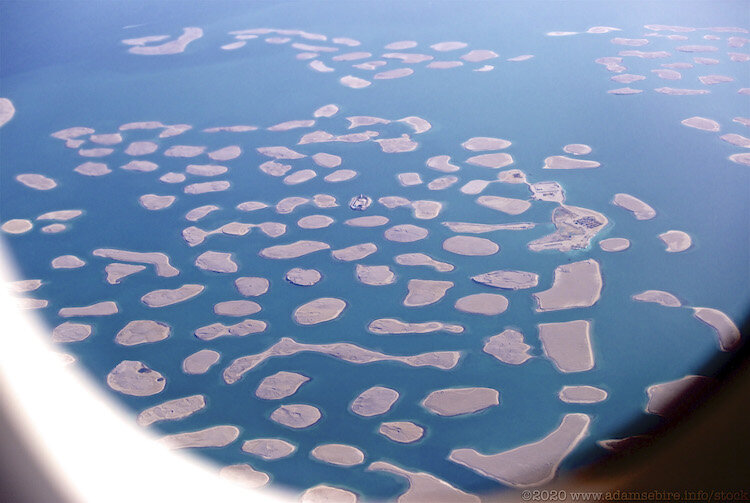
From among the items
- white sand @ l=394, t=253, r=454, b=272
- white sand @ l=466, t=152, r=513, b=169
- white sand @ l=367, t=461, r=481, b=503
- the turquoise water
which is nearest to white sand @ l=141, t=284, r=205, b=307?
the turquoise water

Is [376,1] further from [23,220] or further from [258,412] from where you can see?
[258,412]

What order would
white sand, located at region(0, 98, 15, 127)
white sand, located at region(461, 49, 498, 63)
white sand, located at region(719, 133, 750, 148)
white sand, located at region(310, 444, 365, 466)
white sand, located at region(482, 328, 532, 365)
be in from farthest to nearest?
white sand, located at region(461, 49, 498, 63)
white sand, located at region(0, 98, 15, 127)
white sand, located at region(719, 133, 750, 148)
white sand, located at region(482, 328, 532, 365)
white sand, located at region(310, 444, 365, 466)

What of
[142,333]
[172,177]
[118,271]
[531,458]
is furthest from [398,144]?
[531,458]

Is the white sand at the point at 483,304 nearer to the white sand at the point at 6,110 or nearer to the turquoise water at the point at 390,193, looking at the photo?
the turquoise water at the point at 390,193

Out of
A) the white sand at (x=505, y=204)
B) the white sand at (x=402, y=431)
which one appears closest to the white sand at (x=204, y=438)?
the white sand at (x=402, y=431)

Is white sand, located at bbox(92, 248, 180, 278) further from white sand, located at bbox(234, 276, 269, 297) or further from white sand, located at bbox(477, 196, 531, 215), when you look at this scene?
white sand, located at bbox(477, 196, 531, 215)

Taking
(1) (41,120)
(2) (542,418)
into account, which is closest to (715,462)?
(2) (542,418)
